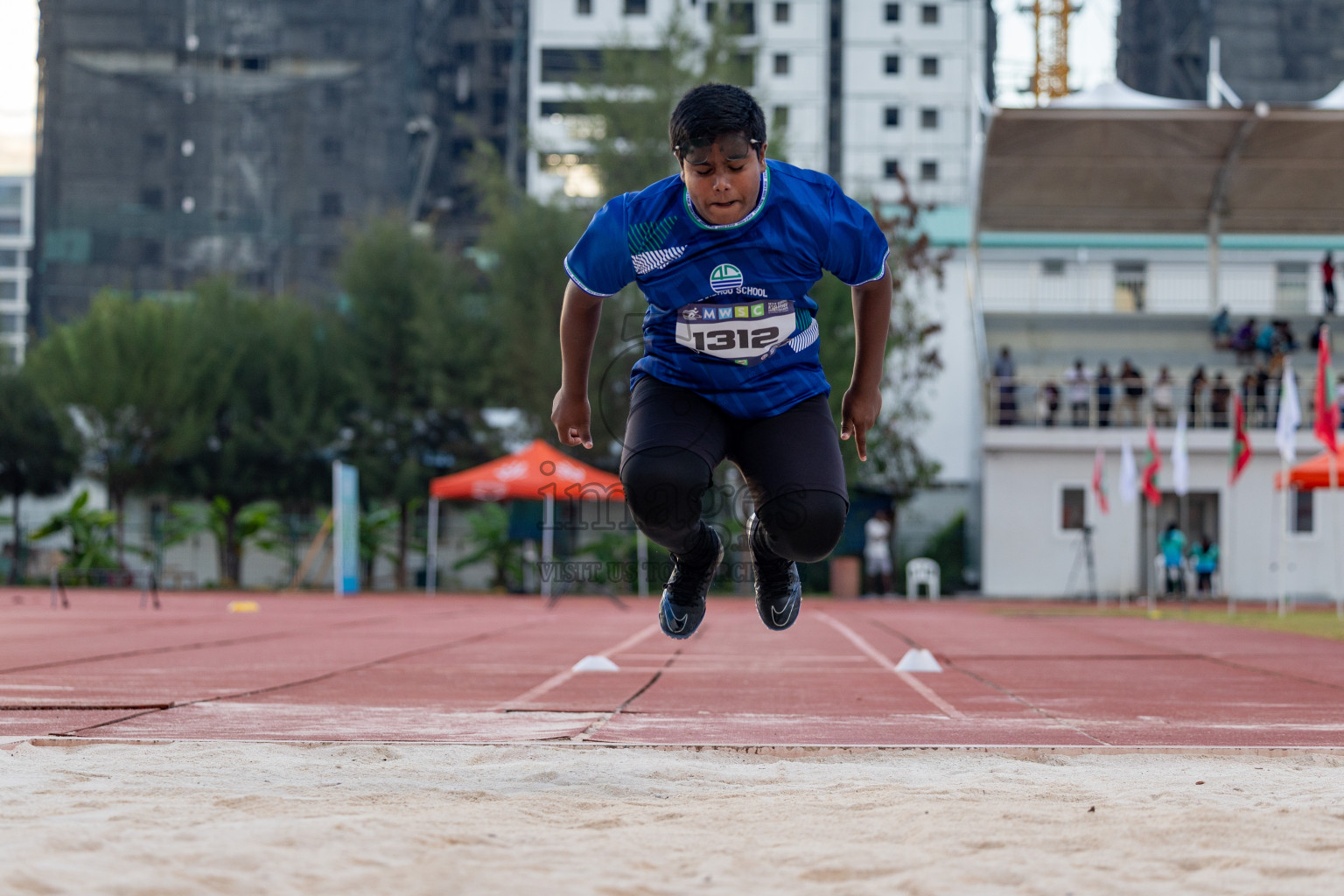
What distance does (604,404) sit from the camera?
2902 centimetres

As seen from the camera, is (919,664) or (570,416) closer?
(570,416)

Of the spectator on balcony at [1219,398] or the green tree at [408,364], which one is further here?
the green tree at [408,364]

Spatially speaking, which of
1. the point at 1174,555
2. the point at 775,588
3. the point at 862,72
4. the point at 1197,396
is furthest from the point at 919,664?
the point at 862,72

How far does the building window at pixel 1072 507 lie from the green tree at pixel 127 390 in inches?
711

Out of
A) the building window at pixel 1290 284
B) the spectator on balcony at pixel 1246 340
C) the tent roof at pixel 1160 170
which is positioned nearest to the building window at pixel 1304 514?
the spectator on balcony at pixel 1246 340

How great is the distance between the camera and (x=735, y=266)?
438 cm

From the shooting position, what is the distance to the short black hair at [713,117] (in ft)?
13.5

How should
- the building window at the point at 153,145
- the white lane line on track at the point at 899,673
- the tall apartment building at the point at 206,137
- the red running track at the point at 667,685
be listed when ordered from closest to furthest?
the red running track at the point at 667,685 → the white lane line on track at the point at 899,673 → the tall apartment building at the point at 206,137 → the building window at the point at 153,145

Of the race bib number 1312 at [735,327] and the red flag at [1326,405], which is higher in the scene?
the red flag at [1326,405]

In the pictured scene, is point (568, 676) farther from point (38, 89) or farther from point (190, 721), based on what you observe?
point (38, 89)

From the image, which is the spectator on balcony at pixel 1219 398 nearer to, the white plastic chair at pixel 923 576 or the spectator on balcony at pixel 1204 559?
the spectator on balcony at pixel 1204 559

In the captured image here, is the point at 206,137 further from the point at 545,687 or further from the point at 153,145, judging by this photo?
the point at 545,687

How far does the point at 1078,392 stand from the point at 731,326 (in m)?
26.0

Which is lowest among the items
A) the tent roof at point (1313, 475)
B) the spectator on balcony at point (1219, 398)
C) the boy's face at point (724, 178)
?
the tent roof at point (1313, 475)
